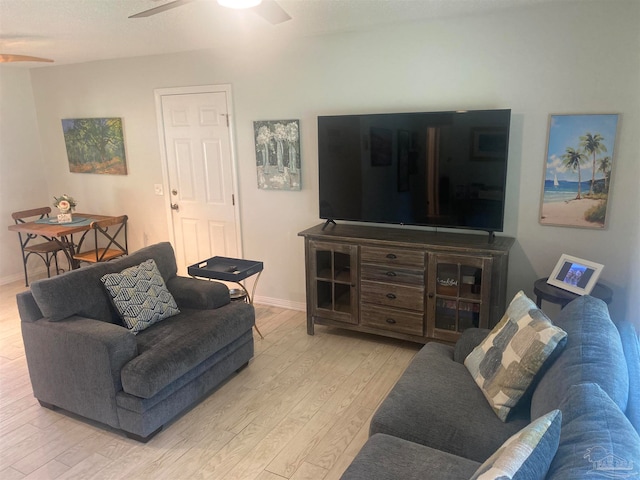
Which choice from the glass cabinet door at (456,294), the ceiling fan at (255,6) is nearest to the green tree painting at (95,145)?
the ceiling fan at (255,6)

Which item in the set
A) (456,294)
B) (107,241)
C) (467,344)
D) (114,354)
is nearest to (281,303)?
(456,294)

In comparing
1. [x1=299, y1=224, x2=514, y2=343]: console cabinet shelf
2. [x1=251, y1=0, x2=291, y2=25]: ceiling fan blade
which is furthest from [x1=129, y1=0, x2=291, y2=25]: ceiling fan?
[x1=299, y1=224, x2=514, y2=343]: console cabinet shelf

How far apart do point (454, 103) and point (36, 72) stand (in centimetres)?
482

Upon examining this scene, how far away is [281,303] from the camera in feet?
14.8

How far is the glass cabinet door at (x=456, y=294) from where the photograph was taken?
3.14 m

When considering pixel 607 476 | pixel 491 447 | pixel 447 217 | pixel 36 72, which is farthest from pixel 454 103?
pixel 36 72

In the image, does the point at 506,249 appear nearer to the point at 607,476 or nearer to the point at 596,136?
the point at 596,136

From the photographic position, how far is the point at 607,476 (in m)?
1.11

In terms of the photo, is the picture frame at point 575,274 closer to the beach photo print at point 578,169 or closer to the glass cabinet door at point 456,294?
the beach photo print at point 578,169

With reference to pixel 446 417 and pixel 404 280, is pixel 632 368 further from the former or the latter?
pixel 404 280

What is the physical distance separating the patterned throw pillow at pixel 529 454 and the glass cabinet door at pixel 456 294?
73.8 inches

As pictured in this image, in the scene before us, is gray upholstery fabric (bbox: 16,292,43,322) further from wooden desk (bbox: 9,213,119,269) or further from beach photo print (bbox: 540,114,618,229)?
beach photo print (bbox: 540,114,618,229)

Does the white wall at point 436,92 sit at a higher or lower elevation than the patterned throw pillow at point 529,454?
higher

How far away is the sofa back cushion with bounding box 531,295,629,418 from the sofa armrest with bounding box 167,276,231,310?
212 centimetres
